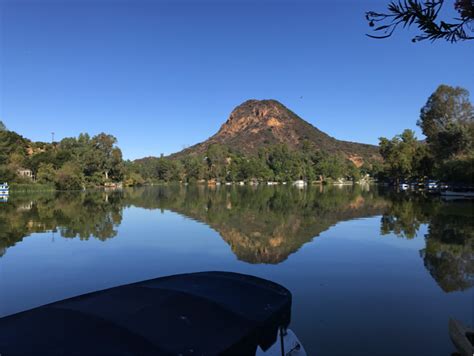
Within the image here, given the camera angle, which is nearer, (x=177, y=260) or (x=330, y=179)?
(x=177, y=260)

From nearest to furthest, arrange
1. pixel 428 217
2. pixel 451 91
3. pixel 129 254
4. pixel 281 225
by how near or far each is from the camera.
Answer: pixel 129 254 < pixel 281 225 < pixel 428 217 < pixel 451 91

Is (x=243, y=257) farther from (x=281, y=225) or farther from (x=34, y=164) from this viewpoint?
(x=34, y=164)

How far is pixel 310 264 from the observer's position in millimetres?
12430

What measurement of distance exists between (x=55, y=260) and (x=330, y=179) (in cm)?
14433

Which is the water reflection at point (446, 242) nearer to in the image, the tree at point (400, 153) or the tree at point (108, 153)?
the tree at point (400, 153)

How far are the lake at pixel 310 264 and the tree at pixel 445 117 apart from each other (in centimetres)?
3159

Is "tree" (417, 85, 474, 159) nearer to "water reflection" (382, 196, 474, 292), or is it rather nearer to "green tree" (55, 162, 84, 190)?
"water reflection" (382, 196, 474, 292)

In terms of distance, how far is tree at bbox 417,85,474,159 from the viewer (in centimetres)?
5119

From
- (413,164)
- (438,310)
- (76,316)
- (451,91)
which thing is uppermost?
(451,91)

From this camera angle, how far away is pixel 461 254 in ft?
44.1

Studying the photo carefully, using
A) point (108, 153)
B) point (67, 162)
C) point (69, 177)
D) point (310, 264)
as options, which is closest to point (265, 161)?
point (108, 153)

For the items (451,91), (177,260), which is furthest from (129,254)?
(451,91)

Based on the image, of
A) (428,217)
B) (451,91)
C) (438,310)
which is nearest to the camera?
(438,310)

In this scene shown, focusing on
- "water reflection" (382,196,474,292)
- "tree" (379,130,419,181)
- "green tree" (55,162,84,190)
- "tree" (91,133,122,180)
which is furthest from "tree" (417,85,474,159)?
"tree" (91,133,122,180)
